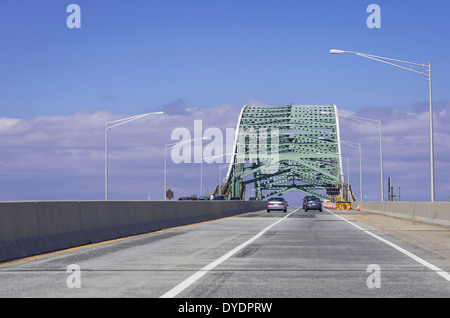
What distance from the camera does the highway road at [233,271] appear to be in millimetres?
9836

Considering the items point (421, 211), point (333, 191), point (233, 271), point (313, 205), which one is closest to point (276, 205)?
point (313, 205)

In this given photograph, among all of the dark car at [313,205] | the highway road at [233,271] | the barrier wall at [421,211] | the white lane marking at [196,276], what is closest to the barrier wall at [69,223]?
the highway road at [233,271]

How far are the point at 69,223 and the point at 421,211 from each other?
68.3 feet

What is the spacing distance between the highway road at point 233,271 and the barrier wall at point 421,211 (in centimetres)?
1141

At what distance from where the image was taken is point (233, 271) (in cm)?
1227

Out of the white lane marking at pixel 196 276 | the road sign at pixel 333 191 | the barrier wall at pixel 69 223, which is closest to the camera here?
the white lane marking at pixel 196 276

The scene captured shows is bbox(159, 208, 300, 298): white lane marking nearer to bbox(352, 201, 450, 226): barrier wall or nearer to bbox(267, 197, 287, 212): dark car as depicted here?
bbox(352, 201, 450, 226): barrier wall

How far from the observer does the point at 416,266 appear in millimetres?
13141

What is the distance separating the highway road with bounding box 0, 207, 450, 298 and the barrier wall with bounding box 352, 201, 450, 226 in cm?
1141

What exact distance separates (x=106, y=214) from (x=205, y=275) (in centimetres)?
986

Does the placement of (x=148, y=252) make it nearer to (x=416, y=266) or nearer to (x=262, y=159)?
(x=416, y=266)

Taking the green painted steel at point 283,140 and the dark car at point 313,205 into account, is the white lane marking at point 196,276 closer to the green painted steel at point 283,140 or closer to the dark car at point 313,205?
the dark car at point 313,205
